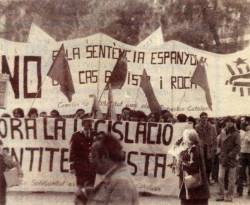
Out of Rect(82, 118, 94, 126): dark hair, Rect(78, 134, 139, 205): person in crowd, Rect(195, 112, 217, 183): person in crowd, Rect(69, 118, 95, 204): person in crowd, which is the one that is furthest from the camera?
Rect(195, 112, 217, 183): person in crowd

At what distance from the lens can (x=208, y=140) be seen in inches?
321

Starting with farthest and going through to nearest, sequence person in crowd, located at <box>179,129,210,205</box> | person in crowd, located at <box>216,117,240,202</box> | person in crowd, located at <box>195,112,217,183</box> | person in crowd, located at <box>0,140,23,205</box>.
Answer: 1. person in crowd, located at <box>195,112,217,183</box>
2. person in crowd, located at <box>216,117,240,202</box>
3. person in crowd, located at <box>0,140,23,205</box>
4. person in crowd, located at <box>179,129,210,205</box>

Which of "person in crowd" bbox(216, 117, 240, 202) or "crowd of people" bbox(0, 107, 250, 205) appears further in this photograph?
"person in crowd" bbox(216, 117, 240, 202)

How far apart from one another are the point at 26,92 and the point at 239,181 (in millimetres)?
2721

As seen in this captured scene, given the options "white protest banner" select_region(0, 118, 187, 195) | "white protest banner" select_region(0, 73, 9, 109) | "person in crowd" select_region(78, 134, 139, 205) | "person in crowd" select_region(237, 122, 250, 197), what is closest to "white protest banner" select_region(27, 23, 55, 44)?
"white protest banner" select_region(0, 73, 9, 109)

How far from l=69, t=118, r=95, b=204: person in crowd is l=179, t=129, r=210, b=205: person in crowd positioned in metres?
1.22

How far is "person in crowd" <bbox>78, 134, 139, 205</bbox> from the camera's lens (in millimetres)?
4250

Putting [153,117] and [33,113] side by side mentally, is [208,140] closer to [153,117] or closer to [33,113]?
[153,117]

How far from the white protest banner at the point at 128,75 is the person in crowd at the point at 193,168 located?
4.18 feet

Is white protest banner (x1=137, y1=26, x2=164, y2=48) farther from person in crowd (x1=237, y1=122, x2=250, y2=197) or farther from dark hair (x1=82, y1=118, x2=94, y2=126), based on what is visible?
person in crowd (x1=237, y1=122, x2=250, y2=197)

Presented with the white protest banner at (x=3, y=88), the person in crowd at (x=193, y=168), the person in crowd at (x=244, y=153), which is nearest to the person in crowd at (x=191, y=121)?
the person in crowd at (x=244, y=153)

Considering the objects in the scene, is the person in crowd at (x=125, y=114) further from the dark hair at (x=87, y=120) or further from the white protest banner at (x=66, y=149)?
the dark hair at (x=87, y=120)

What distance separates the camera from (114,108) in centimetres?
745

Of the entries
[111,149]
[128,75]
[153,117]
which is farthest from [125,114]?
[111,149]
